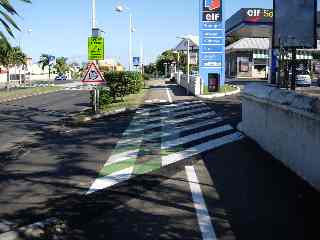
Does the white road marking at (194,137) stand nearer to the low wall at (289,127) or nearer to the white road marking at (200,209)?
the low wall at (289,127)

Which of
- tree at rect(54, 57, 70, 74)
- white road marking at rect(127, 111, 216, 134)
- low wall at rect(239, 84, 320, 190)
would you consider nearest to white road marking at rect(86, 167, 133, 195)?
low wall at rect(239, 84, 320, 190)

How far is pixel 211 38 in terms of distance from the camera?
37188mm

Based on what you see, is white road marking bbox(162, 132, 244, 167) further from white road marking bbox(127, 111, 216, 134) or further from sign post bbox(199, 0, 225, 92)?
sign post bbox(199, 0, 225, 92)

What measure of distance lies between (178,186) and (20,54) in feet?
217

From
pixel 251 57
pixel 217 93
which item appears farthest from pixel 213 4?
pixel 251 57

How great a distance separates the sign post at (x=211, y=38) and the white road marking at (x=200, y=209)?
1045 inches

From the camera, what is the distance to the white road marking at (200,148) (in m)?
12.4

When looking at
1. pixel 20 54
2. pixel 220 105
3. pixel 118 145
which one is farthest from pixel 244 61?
pixel 118 145

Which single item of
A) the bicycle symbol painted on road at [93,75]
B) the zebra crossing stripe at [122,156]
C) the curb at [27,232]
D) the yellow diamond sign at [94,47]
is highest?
the yellow diamond sign at [94,47]

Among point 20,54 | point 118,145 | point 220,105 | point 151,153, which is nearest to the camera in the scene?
point 151,153

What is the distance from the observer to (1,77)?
379 feet

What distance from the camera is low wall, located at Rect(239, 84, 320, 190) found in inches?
356

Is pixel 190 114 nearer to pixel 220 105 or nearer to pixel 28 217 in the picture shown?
pixel 220 105

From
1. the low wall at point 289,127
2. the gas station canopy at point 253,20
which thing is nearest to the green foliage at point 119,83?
the low wall at point 289,127
